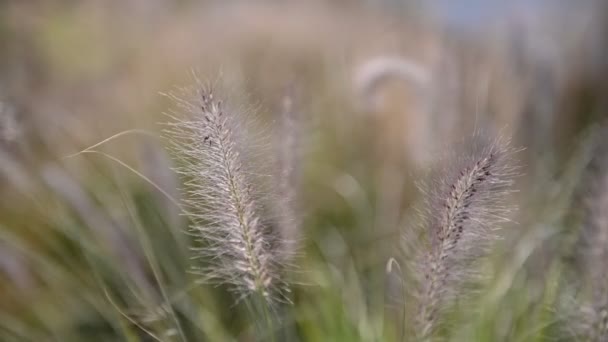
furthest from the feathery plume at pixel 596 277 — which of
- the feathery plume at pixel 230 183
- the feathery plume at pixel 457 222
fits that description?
the feathery plume at pixel 230 183

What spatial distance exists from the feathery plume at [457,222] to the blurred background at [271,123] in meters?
0.09

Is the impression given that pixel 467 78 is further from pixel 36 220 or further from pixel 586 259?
pixel 36 220

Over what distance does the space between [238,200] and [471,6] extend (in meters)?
1.18

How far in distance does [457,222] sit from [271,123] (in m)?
0.23

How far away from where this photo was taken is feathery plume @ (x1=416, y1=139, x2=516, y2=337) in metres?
0.52

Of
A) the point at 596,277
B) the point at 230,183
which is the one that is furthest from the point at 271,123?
the point at 596,277

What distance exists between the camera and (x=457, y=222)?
0.55 meters

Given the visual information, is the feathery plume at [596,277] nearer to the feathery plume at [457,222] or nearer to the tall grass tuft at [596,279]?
the tall grass tuft at [596,279]

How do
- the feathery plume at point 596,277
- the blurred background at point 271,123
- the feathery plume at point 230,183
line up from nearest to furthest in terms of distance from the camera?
the feathery plume at point 230,183
the feathery plume at point 596,277
the blurred background at point 271,123

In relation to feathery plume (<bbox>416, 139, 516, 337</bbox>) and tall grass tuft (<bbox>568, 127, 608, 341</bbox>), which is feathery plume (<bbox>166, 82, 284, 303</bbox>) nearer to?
feathery plume (<bbox>416, 139, 516, 337</bbox>)

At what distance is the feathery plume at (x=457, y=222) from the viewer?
524 mm

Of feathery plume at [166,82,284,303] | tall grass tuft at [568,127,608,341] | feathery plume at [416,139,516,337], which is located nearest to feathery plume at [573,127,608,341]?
tall grass tuft at [568,127,608,341]

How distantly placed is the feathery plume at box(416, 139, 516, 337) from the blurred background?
0.28 feet

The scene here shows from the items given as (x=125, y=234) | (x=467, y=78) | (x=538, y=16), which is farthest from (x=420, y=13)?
(x=125, y=234)
